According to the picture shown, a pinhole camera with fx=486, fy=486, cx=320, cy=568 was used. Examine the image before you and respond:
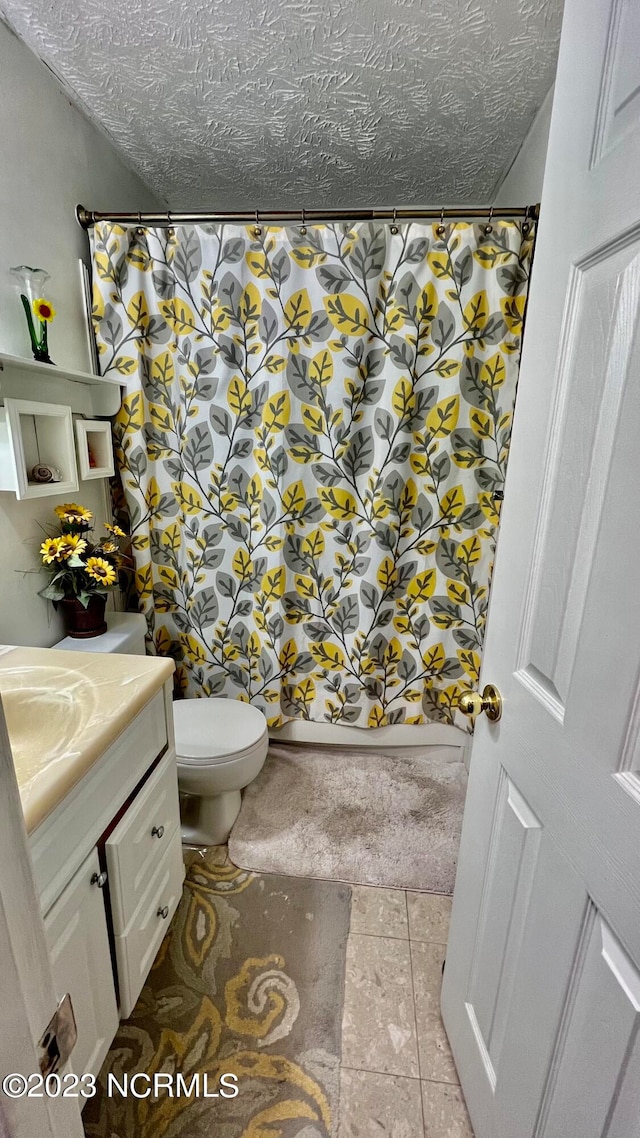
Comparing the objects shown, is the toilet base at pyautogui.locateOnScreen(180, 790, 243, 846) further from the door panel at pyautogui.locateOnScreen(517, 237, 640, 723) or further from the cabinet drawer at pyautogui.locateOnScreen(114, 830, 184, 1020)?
the door panel at pyautogui.locateOnScreen(517, 237, 640, 723)

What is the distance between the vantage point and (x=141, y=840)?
3.44ft

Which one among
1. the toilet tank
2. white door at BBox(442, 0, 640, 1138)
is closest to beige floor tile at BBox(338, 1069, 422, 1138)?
white door at BBox(442, 0, 640, 1138)

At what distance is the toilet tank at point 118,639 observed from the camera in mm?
1543

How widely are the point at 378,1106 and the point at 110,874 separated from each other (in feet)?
2.49

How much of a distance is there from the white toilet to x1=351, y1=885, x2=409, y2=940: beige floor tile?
1.62 feet

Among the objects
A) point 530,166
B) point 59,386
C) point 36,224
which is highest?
point 530,166

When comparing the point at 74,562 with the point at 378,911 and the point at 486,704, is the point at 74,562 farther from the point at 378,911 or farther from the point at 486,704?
the point at 378,911

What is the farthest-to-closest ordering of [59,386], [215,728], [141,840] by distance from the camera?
[215,728] < [59,386] < [141,840]

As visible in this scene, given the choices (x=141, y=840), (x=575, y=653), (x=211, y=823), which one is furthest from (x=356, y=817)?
(x=575, y=653)

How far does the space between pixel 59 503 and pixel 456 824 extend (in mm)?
1756

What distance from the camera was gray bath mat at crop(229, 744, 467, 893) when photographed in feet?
5.15

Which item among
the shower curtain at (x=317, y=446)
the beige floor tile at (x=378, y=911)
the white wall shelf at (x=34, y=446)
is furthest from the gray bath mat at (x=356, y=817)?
the white wall shelf at (x=34, y=446)

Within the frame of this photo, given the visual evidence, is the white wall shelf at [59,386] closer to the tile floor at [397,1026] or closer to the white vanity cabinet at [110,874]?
the white vanity cabinet at [110,874]

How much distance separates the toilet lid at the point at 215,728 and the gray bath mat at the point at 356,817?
13.8 inches
